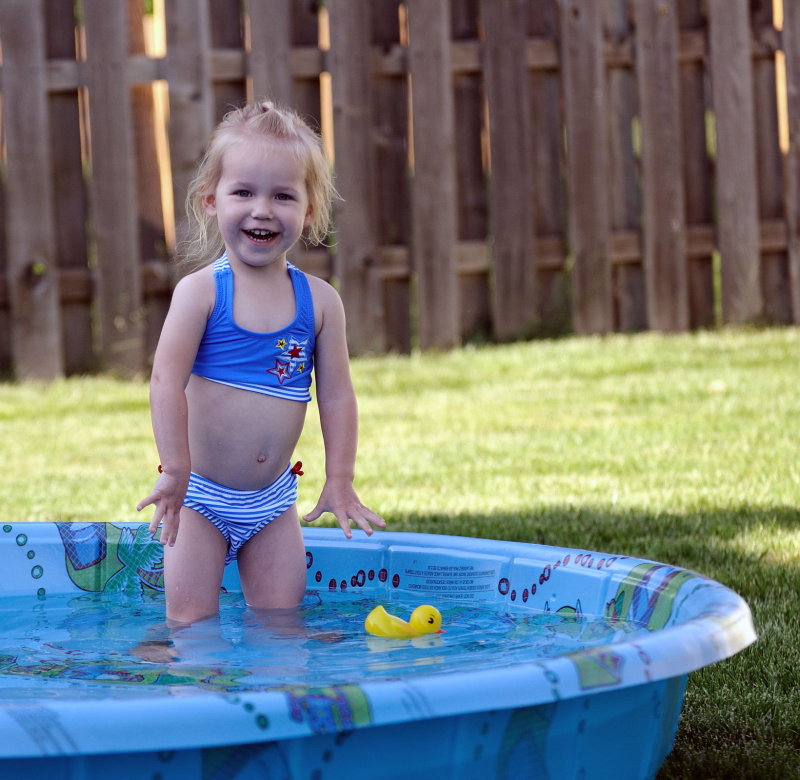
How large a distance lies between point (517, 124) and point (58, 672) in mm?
4959

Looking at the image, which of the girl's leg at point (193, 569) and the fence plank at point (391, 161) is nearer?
the girl's leg at point (193, 569)

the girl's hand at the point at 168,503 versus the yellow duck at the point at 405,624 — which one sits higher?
the girl's hand at the point at 168,503

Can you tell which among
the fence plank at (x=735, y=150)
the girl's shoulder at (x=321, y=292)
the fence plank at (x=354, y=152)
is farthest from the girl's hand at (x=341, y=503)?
the fence plank at (x=735, y=150)

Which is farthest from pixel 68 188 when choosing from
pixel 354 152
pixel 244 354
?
pixel 244 354

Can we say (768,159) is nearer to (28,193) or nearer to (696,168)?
(696,168)

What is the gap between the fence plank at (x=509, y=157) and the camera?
6715 millimetres

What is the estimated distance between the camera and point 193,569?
9.34 ft

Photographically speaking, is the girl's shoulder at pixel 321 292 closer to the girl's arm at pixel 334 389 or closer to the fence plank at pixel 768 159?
the girl's arm at pixel 334 389

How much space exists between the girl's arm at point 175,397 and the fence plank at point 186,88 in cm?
367

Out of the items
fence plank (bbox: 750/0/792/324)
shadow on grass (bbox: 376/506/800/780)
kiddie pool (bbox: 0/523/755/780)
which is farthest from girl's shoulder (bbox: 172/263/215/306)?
fence plank (bbox: 750/0/792/324)

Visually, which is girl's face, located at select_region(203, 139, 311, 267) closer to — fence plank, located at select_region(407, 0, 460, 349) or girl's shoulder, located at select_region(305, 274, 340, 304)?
girl's shoulder, located at select_region(305, 274, 340, 304)

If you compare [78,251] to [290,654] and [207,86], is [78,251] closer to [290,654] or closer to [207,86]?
[207,86]

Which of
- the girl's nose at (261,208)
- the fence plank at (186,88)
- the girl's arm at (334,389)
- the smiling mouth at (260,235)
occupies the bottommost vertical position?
the girl's arm at (334,389)

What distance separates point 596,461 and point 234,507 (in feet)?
6.99
